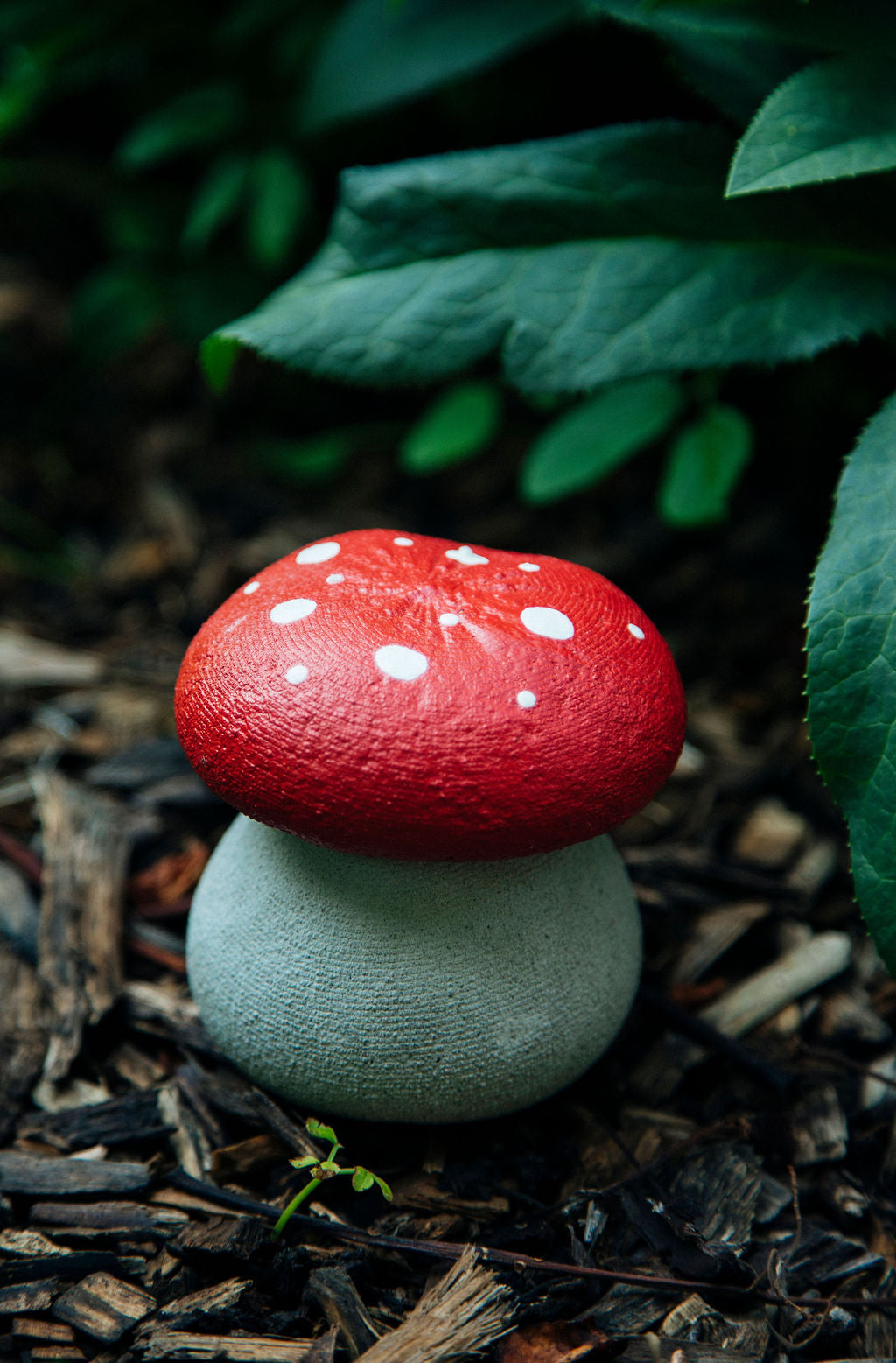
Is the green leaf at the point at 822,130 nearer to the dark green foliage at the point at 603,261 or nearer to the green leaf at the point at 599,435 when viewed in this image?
the dark green foliage at the point at 603,261

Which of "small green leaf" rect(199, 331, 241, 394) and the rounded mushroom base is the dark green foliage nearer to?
"small green leaf" rect(199, 331, 241, 394)

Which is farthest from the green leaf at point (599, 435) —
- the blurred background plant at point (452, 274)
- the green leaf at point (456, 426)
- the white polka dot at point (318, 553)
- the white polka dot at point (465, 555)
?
the white polka dot at point (318, 553)

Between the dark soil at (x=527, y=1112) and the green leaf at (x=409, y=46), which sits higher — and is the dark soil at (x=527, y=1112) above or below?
below

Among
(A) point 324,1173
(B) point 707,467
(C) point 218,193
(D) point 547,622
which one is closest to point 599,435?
(B) point 707,467

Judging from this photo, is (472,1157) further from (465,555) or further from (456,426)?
(456,426)

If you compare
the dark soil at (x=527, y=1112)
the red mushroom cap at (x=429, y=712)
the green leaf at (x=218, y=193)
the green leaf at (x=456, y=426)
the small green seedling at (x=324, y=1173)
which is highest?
the green leaf at (x=218, y=193)

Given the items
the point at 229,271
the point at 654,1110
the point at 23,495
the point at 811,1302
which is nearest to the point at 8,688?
the point at 23,495
